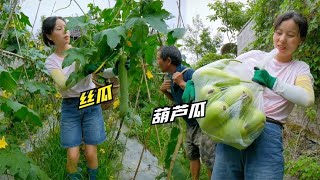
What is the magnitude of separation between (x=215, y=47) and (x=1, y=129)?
9.21m

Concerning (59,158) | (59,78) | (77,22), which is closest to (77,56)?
(77,22)

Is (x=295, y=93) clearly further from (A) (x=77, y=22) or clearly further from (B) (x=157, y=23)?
(A) (x=77, y=22)

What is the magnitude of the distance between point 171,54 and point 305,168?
4.53ft

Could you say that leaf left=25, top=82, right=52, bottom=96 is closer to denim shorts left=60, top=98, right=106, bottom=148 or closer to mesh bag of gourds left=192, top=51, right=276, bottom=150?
denim shorts left=60, top=98, right=106, bottom=148

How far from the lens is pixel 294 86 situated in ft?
4.81

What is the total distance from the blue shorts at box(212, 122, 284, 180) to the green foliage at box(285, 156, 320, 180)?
1.57 meters

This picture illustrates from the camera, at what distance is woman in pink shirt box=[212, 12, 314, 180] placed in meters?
1.48

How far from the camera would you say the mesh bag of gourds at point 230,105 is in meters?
1.37

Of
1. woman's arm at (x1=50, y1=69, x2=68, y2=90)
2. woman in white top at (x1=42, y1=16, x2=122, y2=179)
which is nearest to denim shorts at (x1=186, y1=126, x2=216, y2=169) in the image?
woman in white top at (x1=42, y1=16, x2=122, y2=179)

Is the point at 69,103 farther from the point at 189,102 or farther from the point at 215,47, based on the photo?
the point at 215,47

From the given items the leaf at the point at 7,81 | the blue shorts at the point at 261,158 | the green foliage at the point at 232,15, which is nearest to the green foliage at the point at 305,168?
the blue shorts at the point at 261,158

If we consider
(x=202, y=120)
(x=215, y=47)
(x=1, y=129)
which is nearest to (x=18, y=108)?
(x=202, y=120)

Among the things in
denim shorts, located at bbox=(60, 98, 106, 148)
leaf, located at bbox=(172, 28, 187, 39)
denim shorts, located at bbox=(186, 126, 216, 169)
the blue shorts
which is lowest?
denim shorts, located at bbox=(186, 126, 216, 169)

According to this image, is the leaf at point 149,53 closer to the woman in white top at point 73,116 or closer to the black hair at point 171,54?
the black hair at point 171,54
